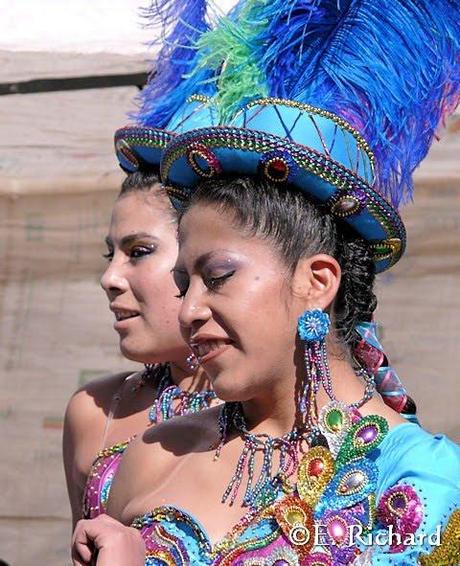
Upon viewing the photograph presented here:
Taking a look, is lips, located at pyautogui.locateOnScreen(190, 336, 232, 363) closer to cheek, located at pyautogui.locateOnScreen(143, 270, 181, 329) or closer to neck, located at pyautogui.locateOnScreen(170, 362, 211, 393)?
cheek, located at pyautogui.locateOnScreen(143, 270, 181, 329)

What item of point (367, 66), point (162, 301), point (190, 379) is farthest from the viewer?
point (190, 379)

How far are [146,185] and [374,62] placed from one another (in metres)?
0.95

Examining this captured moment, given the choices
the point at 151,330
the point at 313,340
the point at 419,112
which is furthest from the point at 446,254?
the point at 313,340

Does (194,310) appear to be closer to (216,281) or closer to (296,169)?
(216,281)

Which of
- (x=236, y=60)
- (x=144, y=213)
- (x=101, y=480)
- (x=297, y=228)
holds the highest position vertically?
(x=236, y=60)

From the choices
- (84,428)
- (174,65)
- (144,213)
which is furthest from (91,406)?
(174,65)

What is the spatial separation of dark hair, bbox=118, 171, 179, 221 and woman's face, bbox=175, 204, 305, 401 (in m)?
0.92

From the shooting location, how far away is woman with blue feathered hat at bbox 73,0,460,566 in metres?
2.13

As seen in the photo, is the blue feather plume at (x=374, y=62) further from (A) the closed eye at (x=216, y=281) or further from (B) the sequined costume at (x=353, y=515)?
(B) the sequined costume at (x=353, y=515)

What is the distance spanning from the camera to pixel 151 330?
3.10m

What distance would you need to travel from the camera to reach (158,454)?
7.97 ft

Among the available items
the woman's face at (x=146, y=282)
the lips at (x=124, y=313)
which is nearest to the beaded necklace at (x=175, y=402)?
the woman's face at (x=146, y=282)

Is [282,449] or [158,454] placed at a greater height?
[282,449]

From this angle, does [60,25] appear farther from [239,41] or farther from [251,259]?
[251,259]
